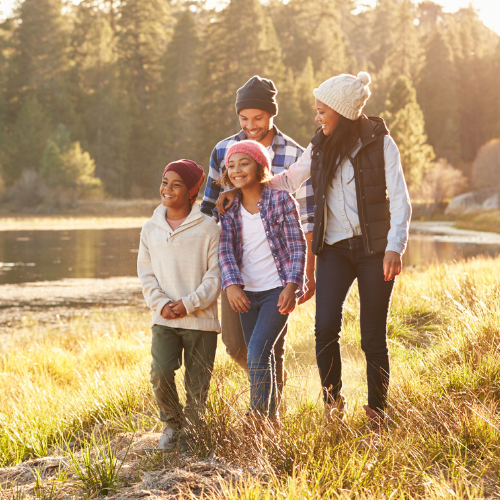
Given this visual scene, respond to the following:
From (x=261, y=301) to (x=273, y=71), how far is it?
4641cm

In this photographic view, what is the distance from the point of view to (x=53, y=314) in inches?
492

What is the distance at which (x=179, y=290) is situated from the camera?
3.21 metres

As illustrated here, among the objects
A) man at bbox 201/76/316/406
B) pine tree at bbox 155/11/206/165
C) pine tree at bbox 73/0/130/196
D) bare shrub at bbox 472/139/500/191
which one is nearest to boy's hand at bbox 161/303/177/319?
man at bbox 201/76/316/406

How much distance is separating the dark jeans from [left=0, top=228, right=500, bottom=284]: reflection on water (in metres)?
11.3

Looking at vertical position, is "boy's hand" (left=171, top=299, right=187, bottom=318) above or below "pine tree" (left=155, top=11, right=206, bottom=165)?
below

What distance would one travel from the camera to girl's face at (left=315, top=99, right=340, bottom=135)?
3237mm

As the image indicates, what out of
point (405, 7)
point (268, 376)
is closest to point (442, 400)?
point (268, 376)

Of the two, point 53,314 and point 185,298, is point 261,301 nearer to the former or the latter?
point 185,298

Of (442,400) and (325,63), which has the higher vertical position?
(325,63)

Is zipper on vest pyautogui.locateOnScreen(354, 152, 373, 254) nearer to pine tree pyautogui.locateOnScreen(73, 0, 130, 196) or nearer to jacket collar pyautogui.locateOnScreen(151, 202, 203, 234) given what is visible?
jacket collar pyautogui.locateOnScreen(151, 202, 203, 234)

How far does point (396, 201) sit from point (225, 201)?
2.93 ft

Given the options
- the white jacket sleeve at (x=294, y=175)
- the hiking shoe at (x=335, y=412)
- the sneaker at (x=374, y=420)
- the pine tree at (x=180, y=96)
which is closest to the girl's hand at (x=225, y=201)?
the white jacket sleeve at (x=294, y=175)

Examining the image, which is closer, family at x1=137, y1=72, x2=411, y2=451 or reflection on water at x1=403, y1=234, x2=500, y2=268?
family at x1=137, y1=72, x2=411, y2=451

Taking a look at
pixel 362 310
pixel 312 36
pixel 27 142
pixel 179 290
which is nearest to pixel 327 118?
pixel 362 310
